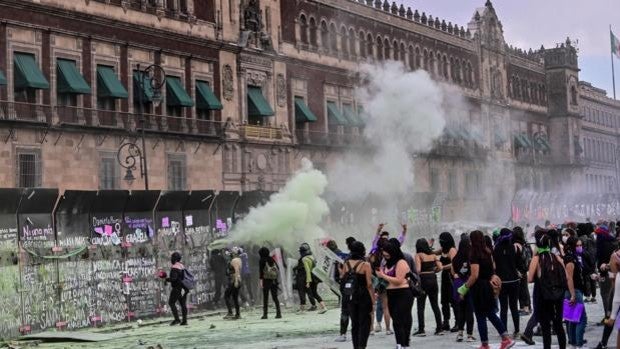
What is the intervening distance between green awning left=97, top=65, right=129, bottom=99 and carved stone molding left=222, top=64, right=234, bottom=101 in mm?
6752

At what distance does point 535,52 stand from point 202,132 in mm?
47450

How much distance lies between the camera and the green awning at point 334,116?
161 ft

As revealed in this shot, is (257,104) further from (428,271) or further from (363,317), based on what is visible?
(363,317)

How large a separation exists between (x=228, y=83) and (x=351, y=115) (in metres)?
9.98

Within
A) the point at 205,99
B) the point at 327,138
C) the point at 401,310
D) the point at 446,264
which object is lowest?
the point at 401,310

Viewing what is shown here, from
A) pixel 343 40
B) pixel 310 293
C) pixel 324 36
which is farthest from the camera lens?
pixel 343 40

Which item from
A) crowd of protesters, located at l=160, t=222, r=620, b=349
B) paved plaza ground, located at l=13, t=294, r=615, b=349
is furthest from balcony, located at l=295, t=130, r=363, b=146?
crowd of protesters, located at l=160, t=222, r=620, b=349

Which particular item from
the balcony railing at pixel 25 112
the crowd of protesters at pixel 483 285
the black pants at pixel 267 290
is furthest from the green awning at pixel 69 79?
the crowd of protesters at pixel 483 285

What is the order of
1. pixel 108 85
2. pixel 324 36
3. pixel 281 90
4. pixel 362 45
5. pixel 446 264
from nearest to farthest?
1. pixel 446 264
2. pixel 108 85
3. pixel 281 90
4. pixel 324 36
5. pixel 362 45

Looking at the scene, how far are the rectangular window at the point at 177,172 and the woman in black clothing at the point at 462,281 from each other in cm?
2392

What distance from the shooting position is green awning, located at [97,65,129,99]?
35094 mm

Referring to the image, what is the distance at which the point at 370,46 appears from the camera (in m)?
53.0

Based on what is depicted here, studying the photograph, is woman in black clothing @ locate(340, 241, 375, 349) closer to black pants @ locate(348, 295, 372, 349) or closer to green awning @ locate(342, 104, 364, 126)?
black pants @ locate(348, 295, 372, 349)

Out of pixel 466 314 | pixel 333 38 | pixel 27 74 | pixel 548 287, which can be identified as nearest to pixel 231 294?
pixel 466 314
